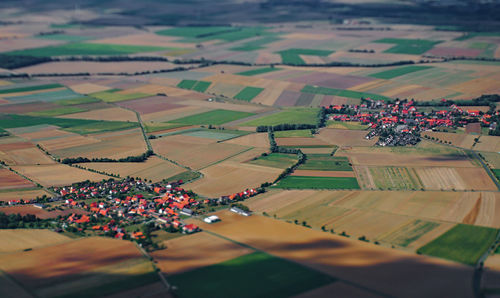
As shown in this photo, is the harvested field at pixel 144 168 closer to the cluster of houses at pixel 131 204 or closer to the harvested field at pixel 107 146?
the cluster of houses at pixel 131 204

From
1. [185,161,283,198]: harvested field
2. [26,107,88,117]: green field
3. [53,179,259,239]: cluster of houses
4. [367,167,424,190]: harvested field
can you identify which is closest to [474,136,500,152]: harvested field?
[367,167,424,190]: harvested field

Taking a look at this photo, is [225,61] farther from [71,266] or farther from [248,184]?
[71,266]

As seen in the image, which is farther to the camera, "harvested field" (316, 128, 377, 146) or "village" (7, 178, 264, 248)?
"harvested field" (316, 128, 377, 146)

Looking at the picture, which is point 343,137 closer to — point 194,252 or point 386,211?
point 386,211

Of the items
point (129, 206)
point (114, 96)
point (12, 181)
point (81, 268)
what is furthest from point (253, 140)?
point (81, 268)

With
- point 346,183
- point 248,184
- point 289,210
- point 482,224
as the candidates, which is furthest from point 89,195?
point 482,224

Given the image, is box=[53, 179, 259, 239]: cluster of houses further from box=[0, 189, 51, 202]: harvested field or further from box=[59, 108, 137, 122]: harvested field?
box=[59, 108, 137, 122]: harvested field
